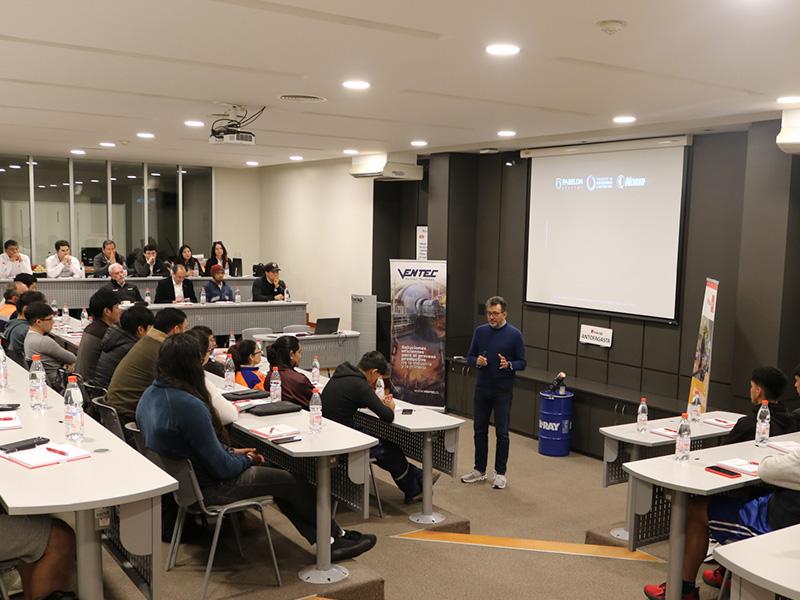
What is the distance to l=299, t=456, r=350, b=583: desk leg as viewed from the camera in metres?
4.10

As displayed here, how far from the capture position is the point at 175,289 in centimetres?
995

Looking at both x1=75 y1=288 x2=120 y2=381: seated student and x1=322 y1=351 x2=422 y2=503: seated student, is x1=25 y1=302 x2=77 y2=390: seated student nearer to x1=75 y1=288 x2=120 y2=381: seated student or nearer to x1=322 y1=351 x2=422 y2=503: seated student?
x1=75 y1=288 x2=120 y2=381: seated student

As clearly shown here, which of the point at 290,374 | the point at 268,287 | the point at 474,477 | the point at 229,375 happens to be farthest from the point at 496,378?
the point at 268,287

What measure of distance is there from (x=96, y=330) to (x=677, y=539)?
4.29 m

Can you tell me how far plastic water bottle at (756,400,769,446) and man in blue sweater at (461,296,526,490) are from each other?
2151mm

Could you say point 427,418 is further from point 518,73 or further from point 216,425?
point 518,73

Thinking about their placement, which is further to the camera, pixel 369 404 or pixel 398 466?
pixel 398 466

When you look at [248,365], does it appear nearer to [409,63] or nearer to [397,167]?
[409,63]

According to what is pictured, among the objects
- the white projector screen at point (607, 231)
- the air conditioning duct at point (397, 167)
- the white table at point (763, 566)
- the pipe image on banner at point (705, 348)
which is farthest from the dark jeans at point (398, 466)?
the air conditioning duct at point (397, 167)

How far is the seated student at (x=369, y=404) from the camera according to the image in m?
5.05

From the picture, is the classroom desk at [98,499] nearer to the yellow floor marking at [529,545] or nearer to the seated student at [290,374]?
the seated student at [290,374]

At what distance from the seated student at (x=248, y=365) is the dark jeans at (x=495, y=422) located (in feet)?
6.21

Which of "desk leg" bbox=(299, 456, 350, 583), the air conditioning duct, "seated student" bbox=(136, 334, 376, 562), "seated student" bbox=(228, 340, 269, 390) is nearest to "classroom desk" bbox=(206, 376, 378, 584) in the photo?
"desk leg" bbox=(299, 456, 350, 583)

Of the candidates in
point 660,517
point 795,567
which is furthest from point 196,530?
point 795,567
